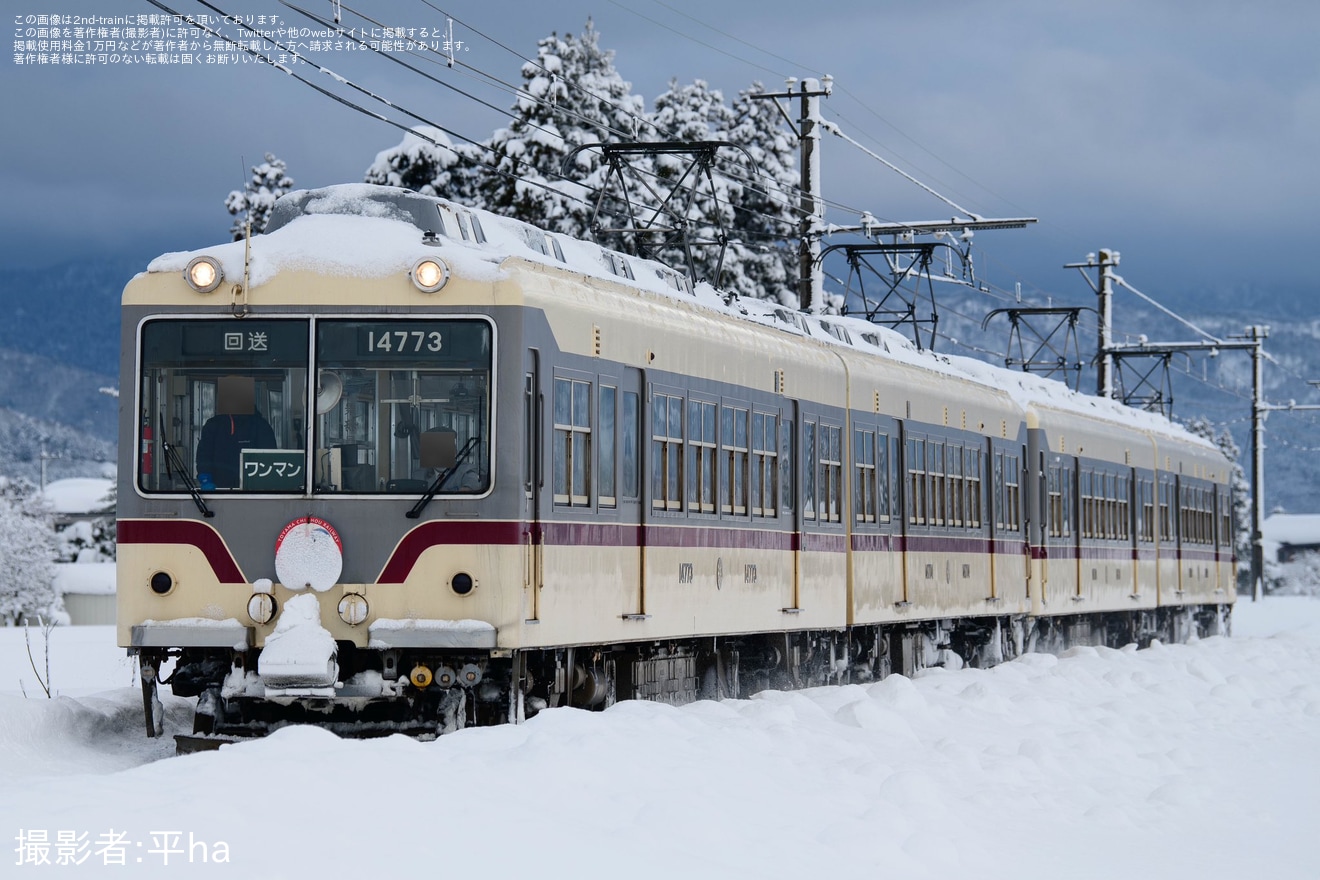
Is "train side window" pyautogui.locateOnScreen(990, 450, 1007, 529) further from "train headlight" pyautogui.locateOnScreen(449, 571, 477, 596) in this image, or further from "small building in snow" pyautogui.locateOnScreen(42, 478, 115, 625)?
"small building in snow" pyautogui.locateOnScreen(42, 478, 115, 625)

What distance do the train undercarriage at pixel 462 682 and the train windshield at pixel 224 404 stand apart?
3.45 feet

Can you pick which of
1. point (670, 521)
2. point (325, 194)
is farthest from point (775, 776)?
point (325, 194)

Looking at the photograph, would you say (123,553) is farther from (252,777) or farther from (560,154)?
(560,154)

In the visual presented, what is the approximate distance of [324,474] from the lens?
12578 mm

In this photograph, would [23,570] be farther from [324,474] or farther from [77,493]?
[324,474]

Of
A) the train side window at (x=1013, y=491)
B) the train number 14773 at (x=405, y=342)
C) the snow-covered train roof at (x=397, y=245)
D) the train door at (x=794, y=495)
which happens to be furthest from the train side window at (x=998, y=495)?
the train number 14773 at (x=405, y=342)

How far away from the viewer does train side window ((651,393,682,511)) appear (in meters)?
14.8

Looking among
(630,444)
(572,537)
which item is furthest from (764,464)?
(572,537)

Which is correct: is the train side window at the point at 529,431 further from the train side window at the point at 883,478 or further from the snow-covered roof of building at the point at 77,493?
the snow-covered roof of building at the point at 77,493

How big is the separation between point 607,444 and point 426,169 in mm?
33354

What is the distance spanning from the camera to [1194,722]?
685 inches

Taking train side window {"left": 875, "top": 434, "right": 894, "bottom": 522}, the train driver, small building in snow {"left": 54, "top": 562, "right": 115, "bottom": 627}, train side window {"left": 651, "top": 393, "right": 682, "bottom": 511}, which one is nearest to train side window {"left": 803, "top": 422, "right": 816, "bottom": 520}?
train side window {"left": 875, "top": 434, "right": 894, "bottom": 522}

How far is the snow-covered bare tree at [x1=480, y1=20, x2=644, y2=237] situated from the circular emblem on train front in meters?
28.2

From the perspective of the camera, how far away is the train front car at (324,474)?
12.5 metres
